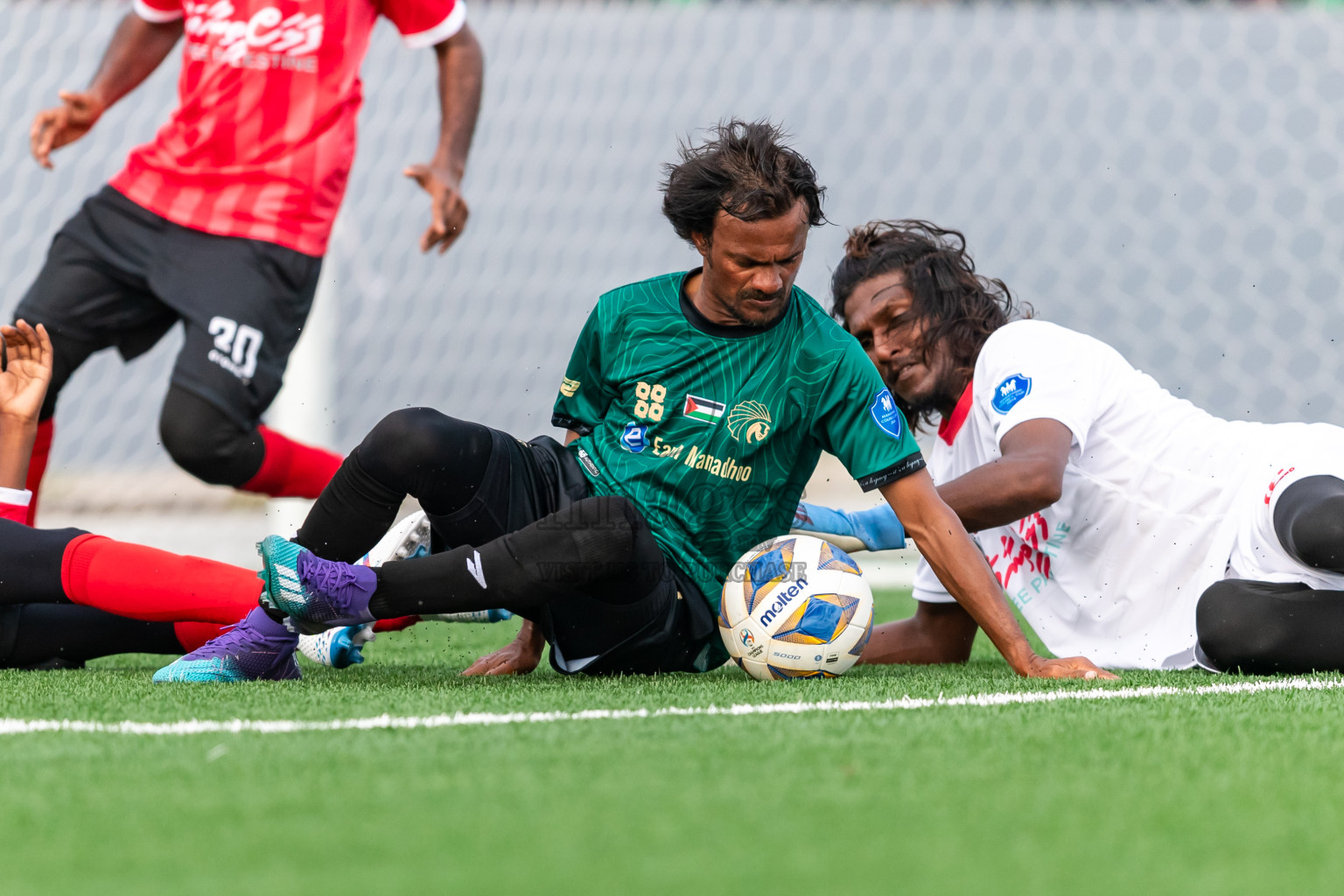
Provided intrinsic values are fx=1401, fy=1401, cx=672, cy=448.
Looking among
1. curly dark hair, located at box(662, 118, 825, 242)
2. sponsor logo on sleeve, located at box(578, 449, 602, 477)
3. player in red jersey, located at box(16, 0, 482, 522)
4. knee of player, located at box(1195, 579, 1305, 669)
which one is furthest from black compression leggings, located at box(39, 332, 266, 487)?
knee of player, located at box(1195, 579, 1305, 669)

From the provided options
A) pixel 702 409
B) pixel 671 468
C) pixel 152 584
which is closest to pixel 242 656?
pixel 152 584

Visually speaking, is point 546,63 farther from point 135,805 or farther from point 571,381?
point 135,805

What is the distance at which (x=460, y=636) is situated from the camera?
13.9 feet

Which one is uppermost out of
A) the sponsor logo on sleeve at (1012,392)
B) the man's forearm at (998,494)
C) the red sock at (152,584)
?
the sponsor logo on sleeve at (1012,392)

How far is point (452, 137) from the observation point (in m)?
3.86

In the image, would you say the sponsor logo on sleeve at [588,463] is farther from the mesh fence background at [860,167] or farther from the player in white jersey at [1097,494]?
the mesh fence background at [860,167]

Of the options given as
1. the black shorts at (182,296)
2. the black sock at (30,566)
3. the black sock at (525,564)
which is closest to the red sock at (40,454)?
the black shorts at (182,296)

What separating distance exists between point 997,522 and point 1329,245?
5.77 meters

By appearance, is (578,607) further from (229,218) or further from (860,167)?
(860,167)

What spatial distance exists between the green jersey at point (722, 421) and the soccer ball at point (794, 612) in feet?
0.36

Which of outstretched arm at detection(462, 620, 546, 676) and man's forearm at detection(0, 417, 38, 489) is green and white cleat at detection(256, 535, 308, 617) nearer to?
outstretched arm at detection(462, 620, 546, 676)

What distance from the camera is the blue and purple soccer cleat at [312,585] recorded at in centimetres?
243

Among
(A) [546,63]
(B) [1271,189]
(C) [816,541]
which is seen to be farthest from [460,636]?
(B) [1271,189]

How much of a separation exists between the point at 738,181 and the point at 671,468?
590 mm
